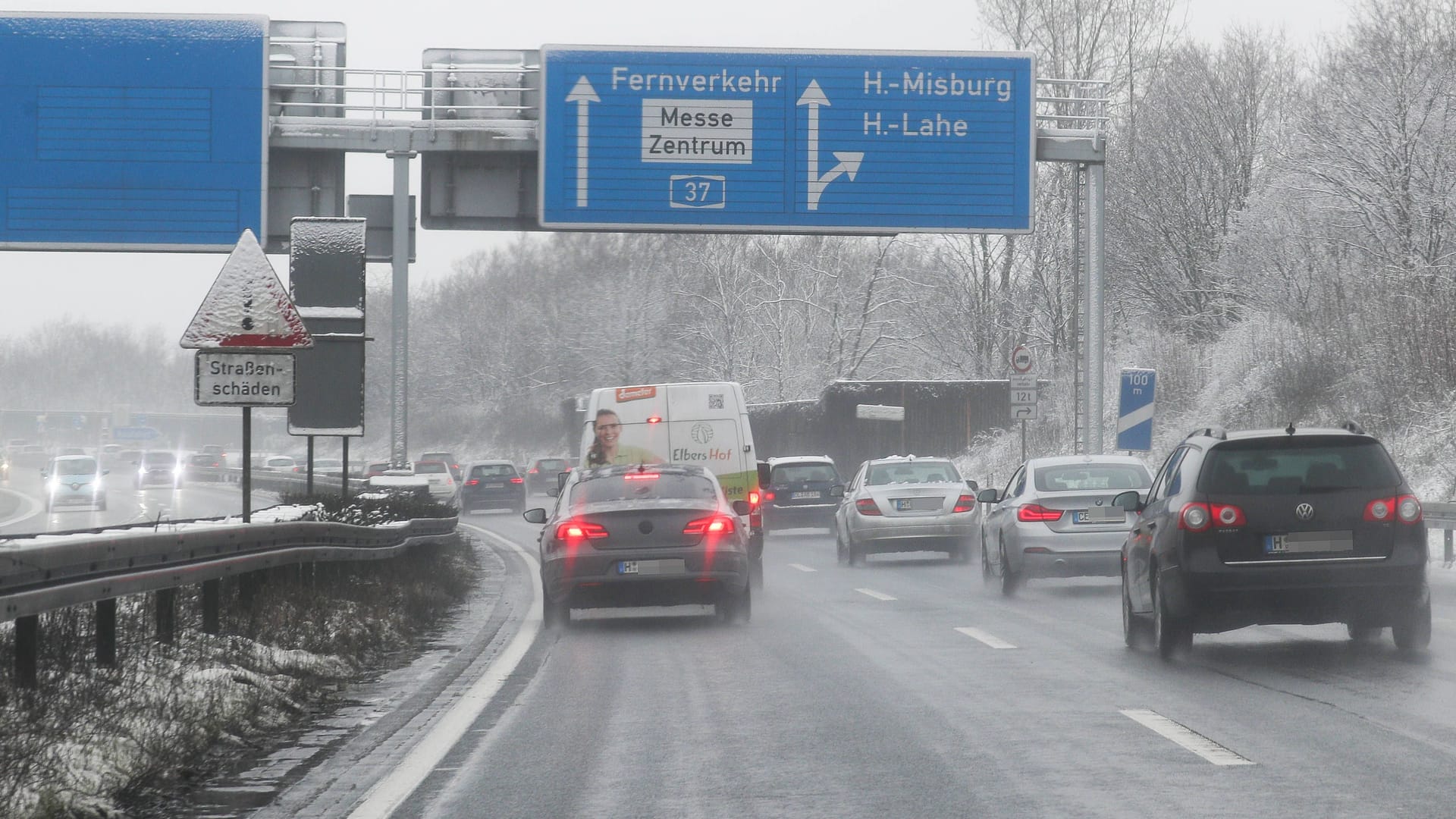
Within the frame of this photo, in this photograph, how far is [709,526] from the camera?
1571 centimetres

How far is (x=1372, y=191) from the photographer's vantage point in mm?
37500

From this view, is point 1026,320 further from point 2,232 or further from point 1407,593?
point 1407,593

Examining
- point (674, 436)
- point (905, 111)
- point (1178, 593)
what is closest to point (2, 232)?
point (674, 436)


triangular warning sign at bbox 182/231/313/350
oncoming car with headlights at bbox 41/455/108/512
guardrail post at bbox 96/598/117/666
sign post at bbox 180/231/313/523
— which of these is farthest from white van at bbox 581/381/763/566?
oncoming car with headlights at bbox 41/455/108/512

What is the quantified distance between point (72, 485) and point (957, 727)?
51.1m

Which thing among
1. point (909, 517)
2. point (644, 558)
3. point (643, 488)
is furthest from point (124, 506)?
point (644, 558)

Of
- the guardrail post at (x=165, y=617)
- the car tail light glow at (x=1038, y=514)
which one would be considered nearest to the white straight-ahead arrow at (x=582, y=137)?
the car tail light glow at (x=1038, y=514)

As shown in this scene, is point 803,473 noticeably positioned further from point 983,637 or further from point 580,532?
point 983,637

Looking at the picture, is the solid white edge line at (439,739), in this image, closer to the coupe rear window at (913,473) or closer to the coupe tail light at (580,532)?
the coupe tail light at (580,532)

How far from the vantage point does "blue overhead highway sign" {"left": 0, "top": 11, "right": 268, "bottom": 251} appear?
2641 centimetres

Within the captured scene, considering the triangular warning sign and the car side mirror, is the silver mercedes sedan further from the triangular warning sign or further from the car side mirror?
the triangular warning sign

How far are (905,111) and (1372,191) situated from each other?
15.0m

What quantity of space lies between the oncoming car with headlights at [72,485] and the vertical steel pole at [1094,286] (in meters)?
36.1

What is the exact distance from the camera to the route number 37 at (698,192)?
86.3 ft
